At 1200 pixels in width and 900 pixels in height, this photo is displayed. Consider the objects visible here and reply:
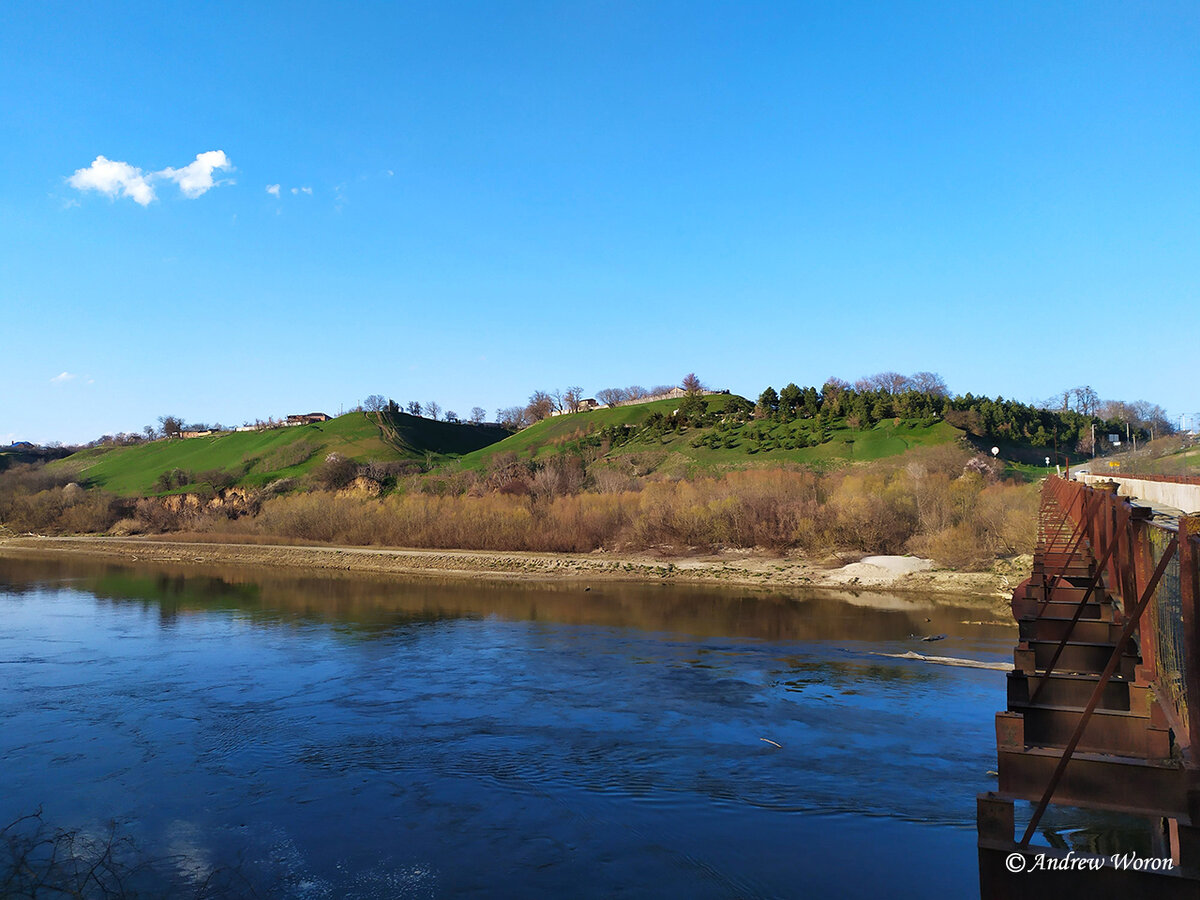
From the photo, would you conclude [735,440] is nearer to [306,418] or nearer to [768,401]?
[768,401]

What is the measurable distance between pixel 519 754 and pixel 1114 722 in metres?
11.5

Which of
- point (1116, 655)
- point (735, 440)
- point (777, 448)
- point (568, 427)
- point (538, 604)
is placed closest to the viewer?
point (1116, 655)

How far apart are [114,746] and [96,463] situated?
464ft

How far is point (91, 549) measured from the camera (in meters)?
77.8

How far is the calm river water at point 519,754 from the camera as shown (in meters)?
12.2

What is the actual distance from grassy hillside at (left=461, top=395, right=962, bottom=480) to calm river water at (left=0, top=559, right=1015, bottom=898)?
1511 inches

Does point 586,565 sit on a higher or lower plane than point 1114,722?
lower

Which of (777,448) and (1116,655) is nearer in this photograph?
(1116,655)

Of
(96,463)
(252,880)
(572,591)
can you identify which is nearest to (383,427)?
(96,463)

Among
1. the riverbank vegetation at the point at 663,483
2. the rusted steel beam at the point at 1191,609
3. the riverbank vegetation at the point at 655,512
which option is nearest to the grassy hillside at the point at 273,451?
the riverbank vegetation at the point at 663,483

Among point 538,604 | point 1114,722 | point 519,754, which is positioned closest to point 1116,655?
point 1114,722

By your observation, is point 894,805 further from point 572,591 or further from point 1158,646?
point 572,591

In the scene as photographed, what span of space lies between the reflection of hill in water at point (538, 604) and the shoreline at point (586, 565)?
8.24 feet

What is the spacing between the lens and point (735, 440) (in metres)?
80.6
